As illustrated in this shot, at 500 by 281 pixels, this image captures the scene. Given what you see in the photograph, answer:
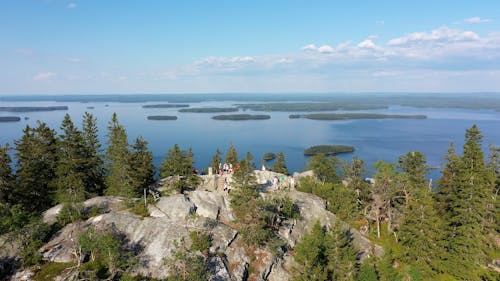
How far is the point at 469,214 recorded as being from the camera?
32750 mm

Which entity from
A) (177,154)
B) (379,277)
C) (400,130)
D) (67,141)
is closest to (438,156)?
(400,130)

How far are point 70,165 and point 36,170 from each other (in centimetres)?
483

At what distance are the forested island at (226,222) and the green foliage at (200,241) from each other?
138 millimetres

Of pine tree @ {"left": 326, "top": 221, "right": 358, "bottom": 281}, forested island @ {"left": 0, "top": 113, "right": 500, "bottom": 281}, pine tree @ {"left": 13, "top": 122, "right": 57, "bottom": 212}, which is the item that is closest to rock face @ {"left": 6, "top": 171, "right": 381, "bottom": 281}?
forested island @ {"left": 0, "top": 113, "right": 500, "bottom": 281}

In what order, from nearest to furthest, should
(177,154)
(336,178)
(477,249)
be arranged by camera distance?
(477,249) → (177,154) → (336,178)

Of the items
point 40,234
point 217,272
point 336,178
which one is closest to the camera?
point 217,272

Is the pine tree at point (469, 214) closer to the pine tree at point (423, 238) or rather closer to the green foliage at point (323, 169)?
the pine tree at point (423, 238)

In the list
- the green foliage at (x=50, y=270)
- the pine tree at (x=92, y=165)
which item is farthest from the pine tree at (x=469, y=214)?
the pine tree at (x=92, y=165)

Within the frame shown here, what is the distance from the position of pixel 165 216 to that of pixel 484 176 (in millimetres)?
39205

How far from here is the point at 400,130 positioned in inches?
7687

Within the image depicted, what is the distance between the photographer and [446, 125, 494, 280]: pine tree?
105 feet

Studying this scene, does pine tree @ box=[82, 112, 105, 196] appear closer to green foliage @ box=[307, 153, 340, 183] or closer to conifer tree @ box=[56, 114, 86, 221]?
conifer tree @ box=[56, 114, 86, 221]

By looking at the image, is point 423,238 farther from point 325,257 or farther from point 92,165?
point 92,165

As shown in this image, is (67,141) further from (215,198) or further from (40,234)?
(215,198)
